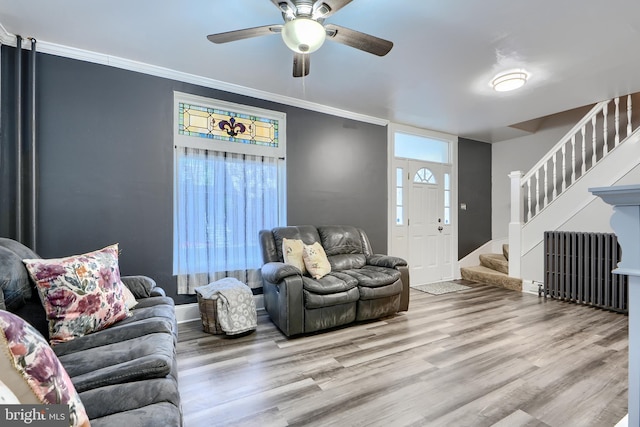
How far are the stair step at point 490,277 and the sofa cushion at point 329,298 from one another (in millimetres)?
3011

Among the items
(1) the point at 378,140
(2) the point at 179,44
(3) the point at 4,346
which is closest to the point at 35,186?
(2) the point at 179,44

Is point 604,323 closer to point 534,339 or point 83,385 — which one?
point 534,339

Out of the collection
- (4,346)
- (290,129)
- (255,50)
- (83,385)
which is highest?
(255,50)

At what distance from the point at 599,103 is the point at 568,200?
52.9 inches

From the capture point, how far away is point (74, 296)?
162 cm

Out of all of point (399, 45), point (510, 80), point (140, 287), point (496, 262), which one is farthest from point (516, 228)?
point (140, 287)

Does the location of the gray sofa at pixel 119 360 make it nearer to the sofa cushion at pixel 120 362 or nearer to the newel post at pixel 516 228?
the sofa cushion at pixel 120 362

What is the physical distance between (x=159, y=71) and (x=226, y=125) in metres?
0.80

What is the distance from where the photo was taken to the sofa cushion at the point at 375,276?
3.04 metres

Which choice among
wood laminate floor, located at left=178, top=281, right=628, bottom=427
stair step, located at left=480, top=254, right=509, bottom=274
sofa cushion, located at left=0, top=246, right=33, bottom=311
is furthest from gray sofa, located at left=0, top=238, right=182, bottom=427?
stair step, located at left=480, top=254, right=509, bottom=274

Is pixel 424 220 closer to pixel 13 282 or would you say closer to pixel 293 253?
pixel 293 253

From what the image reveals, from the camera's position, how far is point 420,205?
194 inches

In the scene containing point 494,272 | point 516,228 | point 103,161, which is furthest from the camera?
point 494,272

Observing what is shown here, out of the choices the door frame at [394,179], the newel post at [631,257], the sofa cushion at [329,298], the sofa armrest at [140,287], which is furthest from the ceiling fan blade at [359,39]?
the door frame at [394,179]
